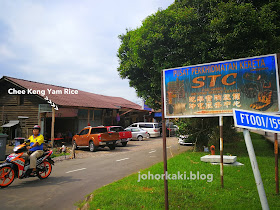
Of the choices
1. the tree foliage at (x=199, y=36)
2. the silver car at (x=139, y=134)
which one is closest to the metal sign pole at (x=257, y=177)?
the tree foliage at (x=199, y=36)

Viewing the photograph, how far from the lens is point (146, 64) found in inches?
536

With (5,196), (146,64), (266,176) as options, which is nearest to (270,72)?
(266,176)

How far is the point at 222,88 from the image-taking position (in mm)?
4809

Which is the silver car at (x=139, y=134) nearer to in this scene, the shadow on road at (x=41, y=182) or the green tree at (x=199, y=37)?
the green tree at (x=199, y=37)

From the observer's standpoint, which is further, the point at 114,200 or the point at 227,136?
the point at 227,136

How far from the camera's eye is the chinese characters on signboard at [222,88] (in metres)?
4.54

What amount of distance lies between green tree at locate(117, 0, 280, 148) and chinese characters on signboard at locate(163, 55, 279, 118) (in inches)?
226

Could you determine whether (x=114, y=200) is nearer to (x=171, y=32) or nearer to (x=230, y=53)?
(x=230, y=53)

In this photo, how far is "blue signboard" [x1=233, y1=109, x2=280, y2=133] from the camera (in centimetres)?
273

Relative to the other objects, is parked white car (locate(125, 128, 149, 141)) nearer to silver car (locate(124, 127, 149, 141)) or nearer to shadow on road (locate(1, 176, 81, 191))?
silver car (locate(124, 127, 149, 141))

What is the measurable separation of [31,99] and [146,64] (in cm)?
1090

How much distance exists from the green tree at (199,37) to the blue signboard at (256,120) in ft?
26.1

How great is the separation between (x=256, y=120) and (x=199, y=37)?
378 inches

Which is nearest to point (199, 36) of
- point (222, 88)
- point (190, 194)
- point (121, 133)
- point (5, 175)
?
point (222, 88)
